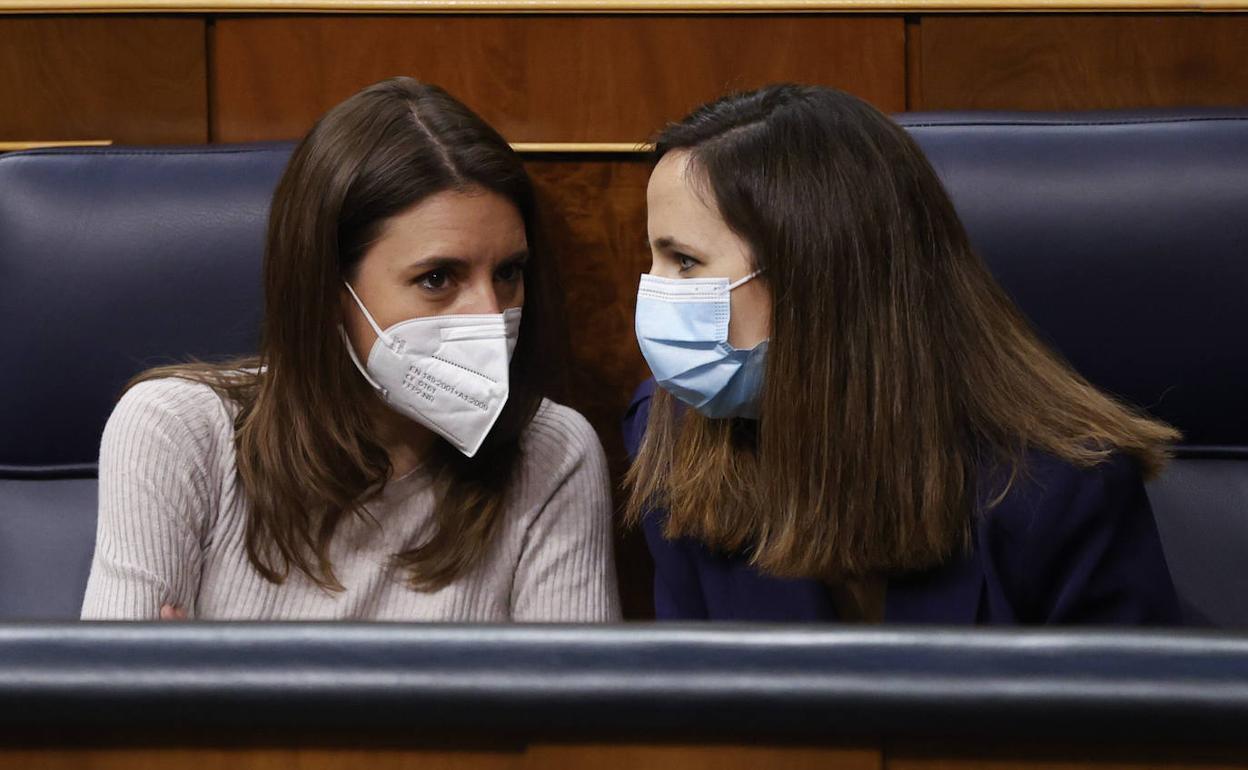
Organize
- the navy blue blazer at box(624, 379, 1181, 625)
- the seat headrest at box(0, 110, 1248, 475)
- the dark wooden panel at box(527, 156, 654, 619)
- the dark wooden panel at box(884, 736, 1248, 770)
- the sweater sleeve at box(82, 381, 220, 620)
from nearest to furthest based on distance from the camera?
the dark wooden panel at box(884, 736, 1248, 770) → the navy blue blazer at box(624, 379, 1181, 625) → the sweater sleeve at box(82, 381, 220, 620) → the seat headrest at box(0, 110, 1248, 475) → the dark wooden panel at box(527, 156, 654, 619)

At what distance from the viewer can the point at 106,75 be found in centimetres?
165

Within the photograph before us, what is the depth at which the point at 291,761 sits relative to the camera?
1.87ft

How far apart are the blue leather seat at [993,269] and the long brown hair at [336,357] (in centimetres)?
11

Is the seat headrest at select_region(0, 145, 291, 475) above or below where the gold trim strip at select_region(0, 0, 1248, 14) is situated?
below

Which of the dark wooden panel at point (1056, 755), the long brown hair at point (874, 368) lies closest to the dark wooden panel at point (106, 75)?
the long brown hair at point (874, 368)

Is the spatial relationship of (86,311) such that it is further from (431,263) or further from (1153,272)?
(1153,272)

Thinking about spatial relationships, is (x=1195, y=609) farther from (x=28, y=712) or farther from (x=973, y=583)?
(x=28, y=712)

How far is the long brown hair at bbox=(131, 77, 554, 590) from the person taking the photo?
1308 millimetres

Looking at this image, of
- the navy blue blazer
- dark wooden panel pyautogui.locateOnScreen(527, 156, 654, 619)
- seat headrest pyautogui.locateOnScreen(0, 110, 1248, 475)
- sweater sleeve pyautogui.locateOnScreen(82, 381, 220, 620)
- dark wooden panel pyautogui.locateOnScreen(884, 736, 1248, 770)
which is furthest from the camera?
dark wooden panel pyautogui.locateOnScreen(527, 156, 654, 619)

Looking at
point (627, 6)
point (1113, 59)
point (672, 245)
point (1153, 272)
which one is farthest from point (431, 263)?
point (1113, 59)

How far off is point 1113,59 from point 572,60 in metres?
0.64

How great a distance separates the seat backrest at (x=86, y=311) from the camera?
4.65 feet

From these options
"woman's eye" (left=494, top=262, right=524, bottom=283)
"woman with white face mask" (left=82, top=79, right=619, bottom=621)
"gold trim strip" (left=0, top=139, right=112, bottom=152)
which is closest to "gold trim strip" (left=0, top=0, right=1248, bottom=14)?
"gold trim strip" (left=0, top=139, right=112, bottom=152)

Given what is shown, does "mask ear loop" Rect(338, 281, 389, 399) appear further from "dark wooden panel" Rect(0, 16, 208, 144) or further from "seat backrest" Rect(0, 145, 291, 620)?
"dark wooden panel" Rect(0, 16, 208, 144)
